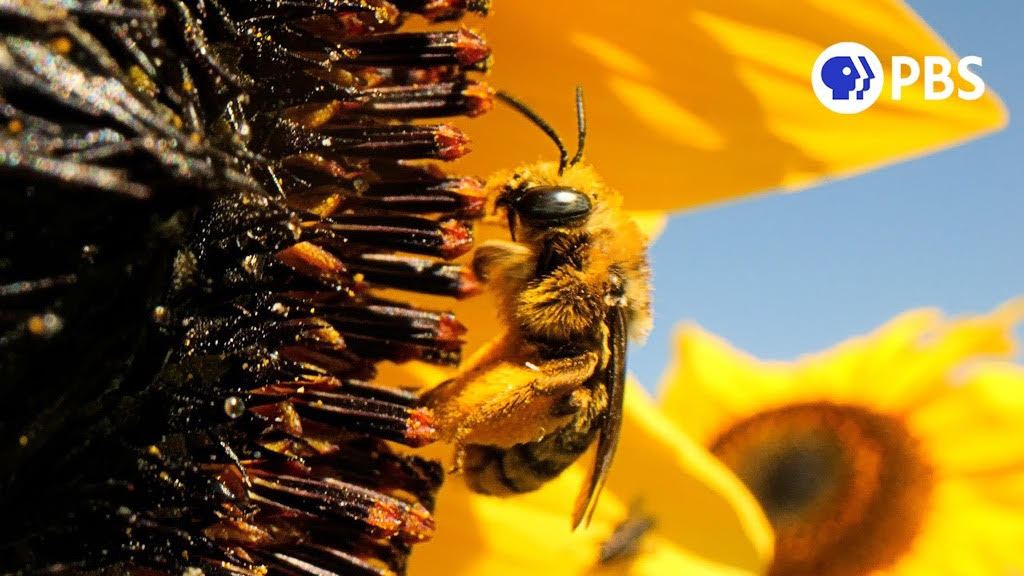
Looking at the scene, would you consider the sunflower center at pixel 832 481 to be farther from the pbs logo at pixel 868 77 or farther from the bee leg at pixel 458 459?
the bee leg at pixel 458 459

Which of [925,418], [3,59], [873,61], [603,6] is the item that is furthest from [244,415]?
[925,418]

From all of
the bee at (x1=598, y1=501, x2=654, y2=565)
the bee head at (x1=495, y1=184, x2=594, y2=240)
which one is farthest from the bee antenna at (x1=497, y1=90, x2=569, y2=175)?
the bee at (x1=598, y1=501, x2=654, y2=565)

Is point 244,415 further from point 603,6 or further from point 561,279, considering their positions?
point 603,6

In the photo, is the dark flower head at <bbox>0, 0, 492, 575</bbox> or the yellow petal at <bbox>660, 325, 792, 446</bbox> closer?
the dark flower head at <bbox>0, 0, 492, 575</bbox>

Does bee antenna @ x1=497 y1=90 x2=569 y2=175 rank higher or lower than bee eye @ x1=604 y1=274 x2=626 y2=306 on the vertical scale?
higher

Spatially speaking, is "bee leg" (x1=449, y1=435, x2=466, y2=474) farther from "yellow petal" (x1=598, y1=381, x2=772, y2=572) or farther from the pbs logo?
the pbs logo
